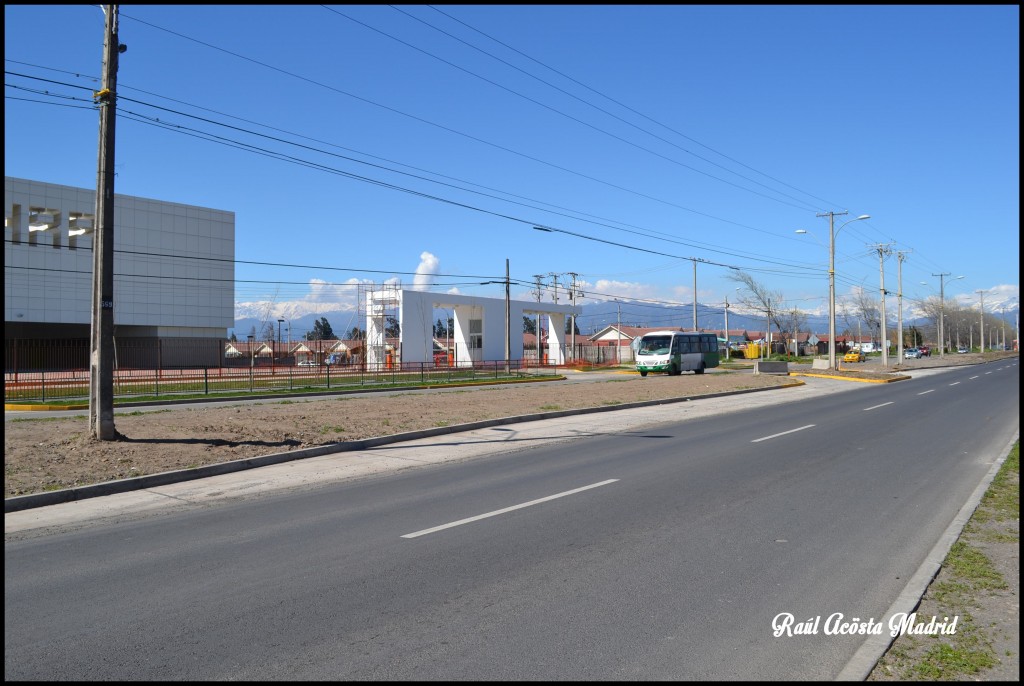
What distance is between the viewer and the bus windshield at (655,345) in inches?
1873

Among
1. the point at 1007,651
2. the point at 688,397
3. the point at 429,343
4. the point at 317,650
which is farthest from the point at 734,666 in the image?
the point at 429,343

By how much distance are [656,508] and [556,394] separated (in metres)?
19.7

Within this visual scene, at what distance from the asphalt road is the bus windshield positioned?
117 feet

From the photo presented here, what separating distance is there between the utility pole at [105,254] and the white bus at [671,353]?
1472 inches

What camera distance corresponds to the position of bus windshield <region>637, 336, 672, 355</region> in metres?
47.6

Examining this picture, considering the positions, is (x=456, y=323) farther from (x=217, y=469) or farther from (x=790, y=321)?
(x=790, y=321)

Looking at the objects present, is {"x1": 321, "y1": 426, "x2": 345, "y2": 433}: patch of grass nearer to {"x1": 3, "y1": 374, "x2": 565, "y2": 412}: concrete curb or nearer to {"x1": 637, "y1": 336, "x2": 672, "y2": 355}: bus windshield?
{"x1": 3, "y1": 374, "x2": 565, "y2": 412}: concrete curb

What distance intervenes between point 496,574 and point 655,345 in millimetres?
42940

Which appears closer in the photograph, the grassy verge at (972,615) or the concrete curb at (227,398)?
the grassy verge at (972,615)

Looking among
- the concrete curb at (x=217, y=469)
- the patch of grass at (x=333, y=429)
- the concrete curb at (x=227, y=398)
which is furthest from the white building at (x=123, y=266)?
the concrete curb at (x=217, y=469)

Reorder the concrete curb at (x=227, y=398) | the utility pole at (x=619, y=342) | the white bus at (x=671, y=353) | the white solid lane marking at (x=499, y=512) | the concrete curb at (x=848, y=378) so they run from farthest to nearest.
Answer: the utility pole at (x=619, y=342) → the white bus at (x=671, y=353) → the concrete curb at (x=848, y=378) → the concrete curb at (x=227, y=398) → the white solid lane marking at (x=499, y=512)

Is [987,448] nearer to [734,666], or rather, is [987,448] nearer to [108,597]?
[734,666]

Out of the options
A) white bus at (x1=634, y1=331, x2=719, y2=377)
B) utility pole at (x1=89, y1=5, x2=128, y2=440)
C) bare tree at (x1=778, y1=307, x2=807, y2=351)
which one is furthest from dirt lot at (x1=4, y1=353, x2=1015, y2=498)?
bare tree at (x1=778, y1=307, x2=807, y2=351)

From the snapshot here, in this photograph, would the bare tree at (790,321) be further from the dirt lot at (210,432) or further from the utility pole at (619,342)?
the dirt lot at (210,432)
